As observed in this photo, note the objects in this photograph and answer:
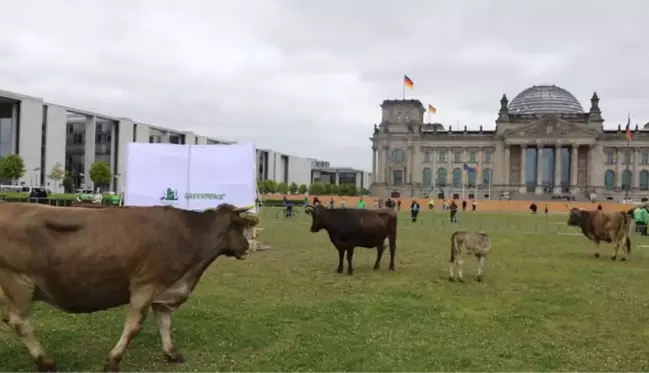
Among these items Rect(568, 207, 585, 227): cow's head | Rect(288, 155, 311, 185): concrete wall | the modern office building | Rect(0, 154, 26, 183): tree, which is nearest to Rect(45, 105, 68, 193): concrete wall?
the modern office building

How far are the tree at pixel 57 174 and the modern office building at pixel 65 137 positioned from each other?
993mm

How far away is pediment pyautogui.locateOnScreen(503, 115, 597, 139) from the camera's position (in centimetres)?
12319

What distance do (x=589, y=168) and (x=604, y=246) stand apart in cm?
10638

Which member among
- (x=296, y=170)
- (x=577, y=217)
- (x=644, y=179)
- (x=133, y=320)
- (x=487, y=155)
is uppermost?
(x=487, y=155)

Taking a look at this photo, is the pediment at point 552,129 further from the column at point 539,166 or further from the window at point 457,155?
the window at point 457,155

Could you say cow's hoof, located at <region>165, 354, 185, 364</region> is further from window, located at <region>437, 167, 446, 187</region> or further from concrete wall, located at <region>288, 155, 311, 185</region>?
concrete wall, located at <region>288, 155, 311, 185</region>

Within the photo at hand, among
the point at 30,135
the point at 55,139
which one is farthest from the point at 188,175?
the point at 55,139

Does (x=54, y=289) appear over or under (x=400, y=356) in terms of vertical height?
Result: over

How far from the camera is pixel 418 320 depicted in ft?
35.5

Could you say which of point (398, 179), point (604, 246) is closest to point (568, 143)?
point (398, 179)

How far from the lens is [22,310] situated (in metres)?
6.80

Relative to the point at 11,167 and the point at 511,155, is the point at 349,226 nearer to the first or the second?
the point at 11,167

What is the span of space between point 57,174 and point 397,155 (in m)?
75.0

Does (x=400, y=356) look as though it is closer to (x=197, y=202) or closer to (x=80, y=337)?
(x=80, y=337)
